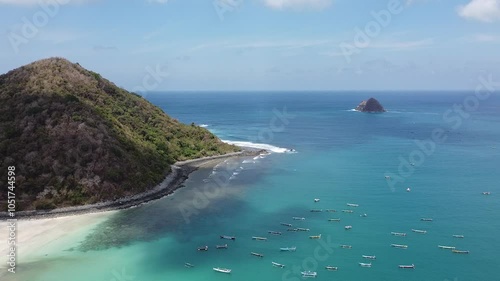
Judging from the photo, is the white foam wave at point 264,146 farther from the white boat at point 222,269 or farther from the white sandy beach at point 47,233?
the white boat at point 222,269

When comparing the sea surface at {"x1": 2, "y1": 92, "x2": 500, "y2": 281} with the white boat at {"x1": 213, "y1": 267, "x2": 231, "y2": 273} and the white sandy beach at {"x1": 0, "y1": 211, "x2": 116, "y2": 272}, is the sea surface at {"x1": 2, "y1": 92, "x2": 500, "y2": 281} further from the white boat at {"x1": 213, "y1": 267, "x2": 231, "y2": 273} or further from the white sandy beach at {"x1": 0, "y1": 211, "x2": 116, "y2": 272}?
the white sandy beach at {"x1": 0, "y1": 211, "x2": 116, "y2": 272}

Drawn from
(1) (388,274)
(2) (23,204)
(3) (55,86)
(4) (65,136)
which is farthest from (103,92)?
(1) (388,274)

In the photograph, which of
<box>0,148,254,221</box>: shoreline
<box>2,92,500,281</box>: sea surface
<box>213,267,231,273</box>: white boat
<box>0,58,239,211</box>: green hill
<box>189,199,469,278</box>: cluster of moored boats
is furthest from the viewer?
<box>0,58,239,211</box>: green hill

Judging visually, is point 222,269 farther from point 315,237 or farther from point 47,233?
point 47,233

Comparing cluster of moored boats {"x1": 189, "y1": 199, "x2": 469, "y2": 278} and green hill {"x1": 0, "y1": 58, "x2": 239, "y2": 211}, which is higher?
green hill {"x1": 0, "y1": 58, "x2": 239, "y2": 211}

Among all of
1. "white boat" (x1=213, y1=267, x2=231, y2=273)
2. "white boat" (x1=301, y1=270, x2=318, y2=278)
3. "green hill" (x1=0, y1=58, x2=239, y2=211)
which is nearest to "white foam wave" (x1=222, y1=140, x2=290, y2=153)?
"green hill" (x1=0, y1=58, x2=239, y2=211)

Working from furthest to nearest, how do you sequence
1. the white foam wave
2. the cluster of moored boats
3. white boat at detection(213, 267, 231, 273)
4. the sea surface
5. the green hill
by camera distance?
the white foam wave
the green hill
the sea surface
the cluster of moored boats
white boat at detection(213, 267, 231, 273)

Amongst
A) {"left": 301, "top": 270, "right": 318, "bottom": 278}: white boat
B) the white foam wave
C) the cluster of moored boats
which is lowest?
{"left": 301, "top": 270, "right": 318, "bottom": 278}: white boat

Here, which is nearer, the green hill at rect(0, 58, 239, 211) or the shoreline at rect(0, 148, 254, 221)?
the shoreline at rect(0, 148, 254, 221)

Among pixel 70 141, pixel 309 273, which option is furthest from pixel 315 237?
pixel 70 141
